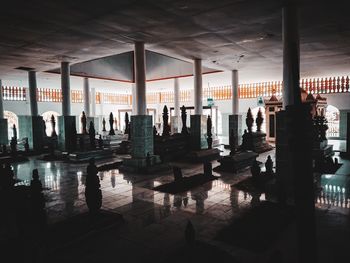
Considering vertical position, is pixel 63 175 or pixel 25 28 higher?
pixel 25 28

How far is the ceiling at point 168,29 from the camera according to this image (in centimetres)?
618

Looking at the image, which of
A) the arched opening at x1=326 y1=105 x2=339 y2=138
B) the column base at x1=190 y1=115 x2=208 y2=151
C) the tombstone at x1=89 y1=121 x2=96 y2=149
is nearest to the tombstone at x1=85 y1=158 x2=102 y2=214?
the tombstone at x1=89 y1=121 x2=96 y2=149

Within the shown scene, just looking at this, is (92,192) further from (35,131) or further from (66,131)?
(35,131)

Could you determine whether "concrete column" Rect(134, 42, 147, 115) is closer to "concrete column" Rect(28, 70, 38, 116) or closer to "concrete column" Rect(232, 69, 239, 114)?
"concrete column" Rect(232, 69, 239, 114)

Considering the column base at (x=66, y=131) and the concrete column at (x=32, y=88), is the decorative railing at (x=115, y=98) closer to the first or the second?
the concrete column at (x=32, y=88)

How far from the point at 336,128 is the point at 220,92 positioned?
9288mm

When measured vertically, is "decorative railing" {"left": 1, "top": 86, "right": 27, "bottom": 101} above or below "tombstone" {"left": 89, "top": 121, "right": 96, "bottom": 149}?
above

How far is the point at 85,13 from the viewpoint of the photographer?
651 cm

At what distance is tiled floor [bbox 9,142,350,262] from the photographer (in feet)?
13.8

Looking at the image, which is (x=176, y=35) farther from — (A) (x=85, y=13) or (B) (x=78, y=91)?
(B) (x=78, y=91)

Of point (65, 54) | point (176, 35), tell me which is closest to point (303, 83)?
point (176, 35)

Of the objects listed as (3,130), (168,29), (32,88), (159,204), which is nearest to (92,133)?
(32,88)

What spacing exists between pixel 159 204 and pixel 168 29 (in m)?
5.08

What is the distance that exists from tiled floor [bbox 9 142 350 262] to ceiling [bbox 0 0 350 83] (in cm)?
451
